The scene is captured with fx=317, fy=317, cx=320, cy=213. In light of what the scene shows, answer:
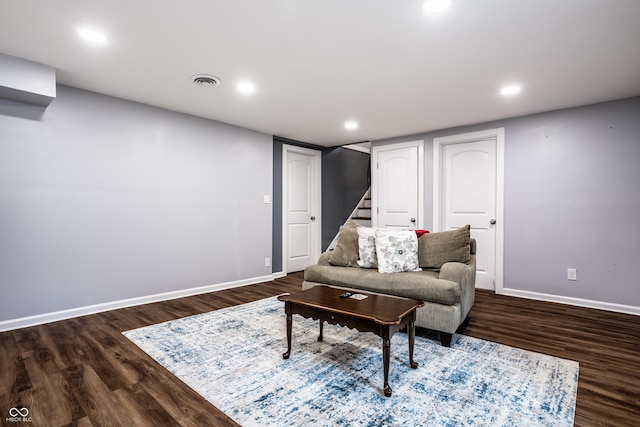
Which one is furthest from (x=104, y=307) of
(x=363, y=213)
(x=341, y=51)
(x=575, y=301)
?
(x=575, y=301)

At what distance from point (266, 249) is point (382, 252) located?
7.99 feet

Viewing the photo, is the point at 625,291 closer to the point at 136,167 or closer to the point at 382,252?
the point at 382,252

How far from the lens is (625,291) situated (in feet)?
11.1

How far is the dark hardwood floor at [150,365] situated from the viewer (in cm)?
164

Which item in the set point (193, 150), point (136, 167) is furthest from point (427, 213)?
point (136, 167)

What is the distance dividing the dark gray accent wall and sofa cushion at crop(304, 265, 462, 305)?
292 centimetres

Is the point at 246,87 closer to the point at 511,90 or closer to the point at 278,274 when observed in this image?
the point at 511,90

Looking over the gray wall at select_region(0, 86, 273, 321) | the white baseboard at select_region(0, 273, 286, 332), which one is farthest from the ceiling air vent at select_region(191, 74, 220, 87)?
the white baseboard at select_region(0, 273, 286, 332)

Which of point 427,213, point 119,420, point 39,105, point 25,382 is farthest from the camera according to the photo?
point 427,213

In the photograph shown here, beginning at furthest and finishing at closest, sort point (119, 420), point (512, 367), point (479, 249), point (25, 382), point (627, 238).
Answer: point (479, 249) → point (627, 238) → point (512, 367) → point (25, 382) → point (119, 420)

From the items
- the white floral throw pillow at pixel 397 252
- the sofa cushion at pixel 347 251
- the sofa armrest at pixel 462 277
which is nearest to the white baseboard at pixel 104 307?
the sofa cushion at pixel 347 251

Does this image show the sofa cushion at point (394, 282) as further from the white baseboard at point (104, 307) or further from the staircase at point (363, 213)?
the staircase at point (363, 213)

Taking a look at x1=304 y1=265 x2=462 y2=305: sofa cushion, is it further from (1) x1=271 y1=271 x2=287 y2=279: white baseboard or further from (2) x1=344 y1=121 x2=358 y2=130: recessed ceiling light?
(2) x1=344 y1=121 x2=358 y2=130: recessed ceiling light

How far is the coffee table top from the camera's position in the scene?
1.85m
